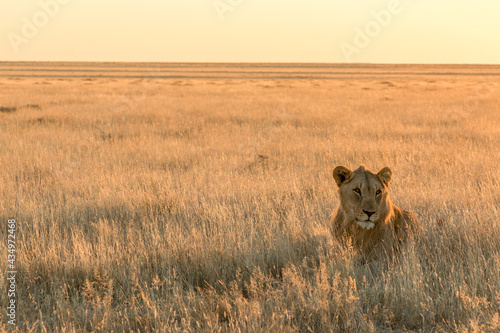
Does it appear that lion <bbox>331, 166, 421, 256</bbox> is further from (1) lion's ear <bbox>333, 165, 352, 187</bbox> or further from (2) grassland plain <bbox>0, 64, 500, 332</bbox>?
(2) grassland plain <bbox>0, 64, 500, 332</bbox>

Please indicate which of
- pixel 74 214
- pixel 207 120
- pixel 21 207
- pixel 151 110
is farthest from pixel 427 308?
pixel 151 110

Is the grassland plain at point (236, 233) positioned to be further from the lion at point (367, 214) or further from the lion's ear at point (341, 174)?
the lion's ear at point (341, 174)

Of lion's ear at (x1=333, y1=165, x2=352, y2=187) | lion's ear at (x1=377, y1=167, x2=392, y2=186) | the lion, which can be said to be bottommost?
the lion

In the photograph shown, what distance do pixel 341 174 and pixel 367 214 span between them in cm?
46

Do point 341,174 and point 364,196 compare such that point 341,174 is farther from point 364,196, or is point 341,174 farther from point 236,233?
point 236,233

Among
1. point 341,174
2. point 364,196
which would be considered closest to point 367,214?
point 364,196

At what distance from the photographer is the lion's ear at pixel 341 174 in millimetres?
3738

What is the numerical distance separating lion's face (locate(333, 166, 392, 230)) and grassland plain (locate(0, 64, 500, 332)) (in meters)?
0.42

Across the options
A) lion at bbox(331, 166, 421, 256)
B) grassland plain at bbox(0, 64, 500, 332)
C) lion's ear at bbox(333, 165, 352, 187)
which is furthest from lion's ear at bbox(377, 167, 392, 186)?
grassland plain at bbox(0, 64, 500, 332)

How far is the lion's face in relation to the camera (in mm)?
3543

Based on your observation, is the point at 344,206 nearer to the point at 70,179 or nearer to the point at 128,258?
the point at 128,258

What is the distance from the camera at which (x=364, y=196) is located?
3.57 m

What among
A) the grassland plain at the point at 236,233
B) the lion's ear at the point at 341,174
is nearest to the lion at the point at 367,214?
the lion's ear at the point at 341,174

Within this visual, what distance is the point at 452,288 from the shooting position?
353cm
